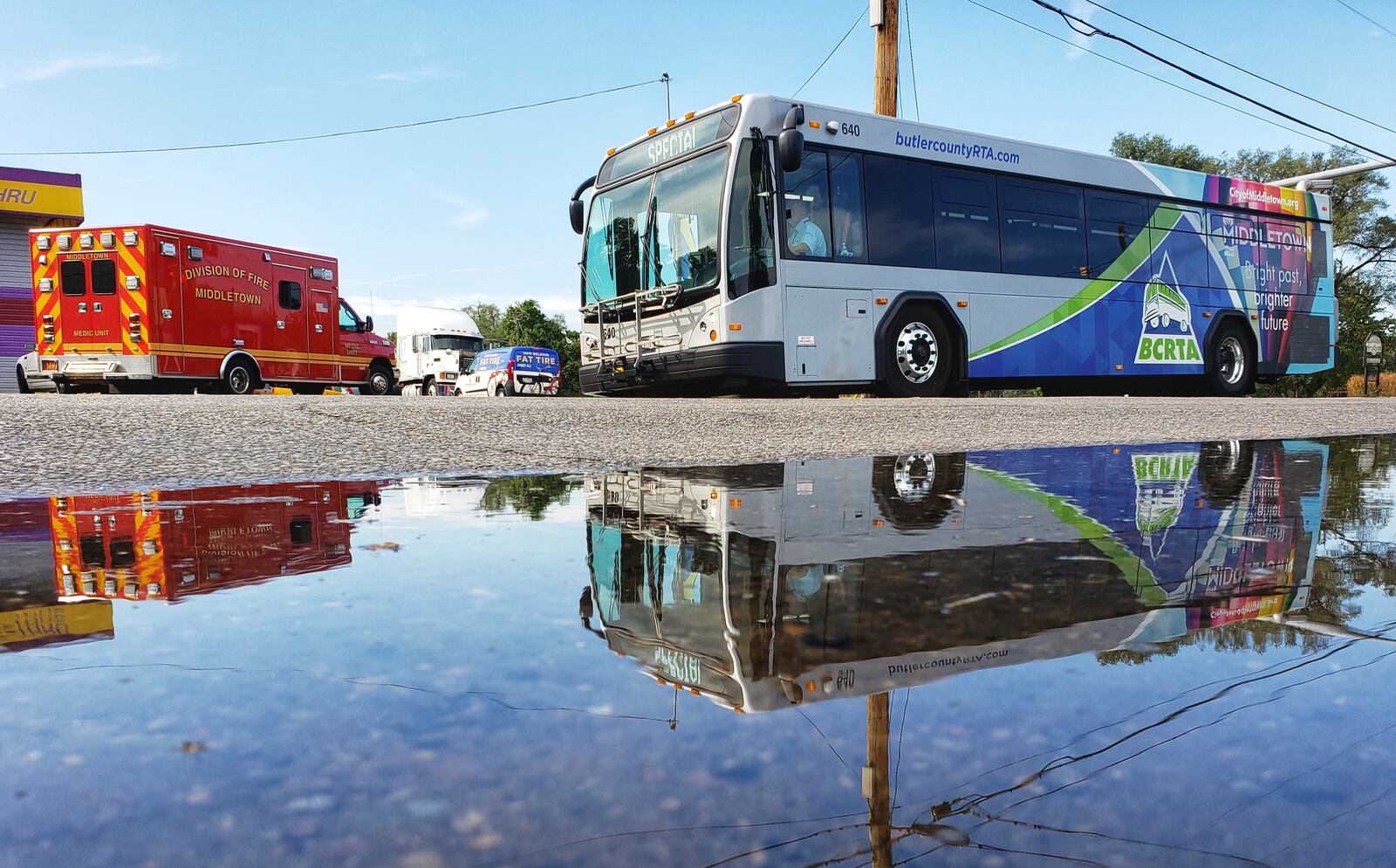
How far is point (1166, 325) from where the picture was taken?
44.7ft

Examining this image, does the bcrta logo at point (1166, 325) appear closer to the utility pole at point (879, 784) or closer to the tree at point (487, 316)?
the utility pole at point (879, 784)

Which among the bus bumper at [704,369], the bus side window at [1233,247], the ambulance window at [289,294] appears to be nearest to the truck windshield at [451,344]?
the ambulance window at [289,294]

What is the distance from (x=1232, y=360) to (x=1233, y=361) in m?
0.02

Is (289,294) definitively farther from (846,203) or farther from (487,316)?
(487,316)

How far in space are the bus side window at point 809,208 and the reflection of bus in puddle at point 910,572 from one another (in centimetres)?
700

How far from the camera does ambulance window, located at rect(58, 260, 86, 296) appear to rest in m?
16.1

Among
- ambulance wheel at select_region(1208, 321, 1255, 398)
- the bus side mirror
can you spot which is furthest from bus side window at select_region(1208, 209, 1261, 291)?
the bus side mirror

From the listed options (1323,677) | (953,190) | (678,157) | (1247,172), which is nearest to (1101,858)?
(1323,677)

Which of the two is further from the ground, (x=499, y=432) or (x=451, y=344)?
(x=451, y=344)

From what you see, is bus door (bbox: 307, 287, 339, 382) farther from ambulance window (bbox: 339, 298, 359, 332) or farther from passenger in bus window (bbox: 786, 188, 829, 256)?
passenger in bus window (bbox: 786, 188, 829, 256)

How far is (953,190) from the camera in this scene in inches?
455

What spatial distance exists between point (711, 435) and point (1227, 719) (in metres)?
4.93

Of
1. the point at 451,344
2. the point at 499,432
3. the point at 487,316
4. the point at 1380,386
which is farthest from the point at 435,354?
the point at 487,316

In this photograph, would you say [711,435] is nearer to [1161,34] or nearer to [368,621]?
[368,621]
